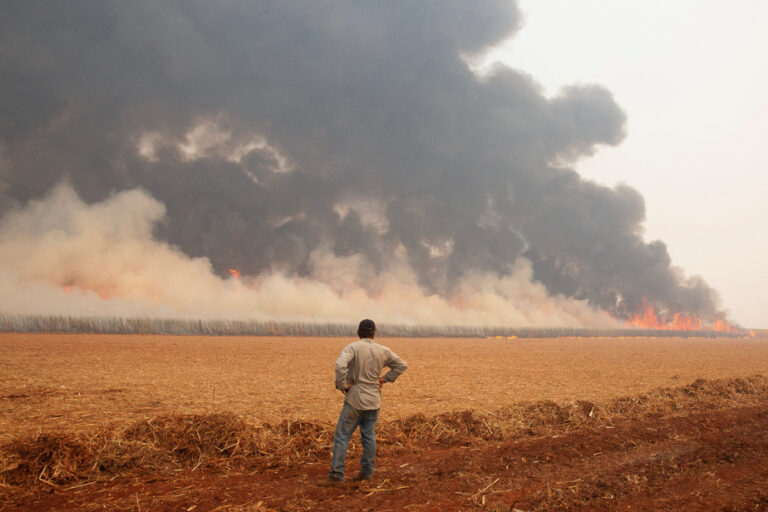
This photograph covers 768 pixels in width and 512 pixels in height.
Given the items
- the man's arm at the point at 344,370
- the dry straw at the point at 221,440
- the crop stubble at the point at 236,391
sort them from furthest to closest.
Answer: the crop stubble at the point at 236,391 → the dry straw at the point at 221,440 → the man's arm at the point at 344,370

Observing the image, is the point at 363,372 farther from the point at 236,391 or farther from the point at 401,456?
the point at 236,391

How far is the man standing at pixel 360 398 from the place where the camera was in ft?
26.7

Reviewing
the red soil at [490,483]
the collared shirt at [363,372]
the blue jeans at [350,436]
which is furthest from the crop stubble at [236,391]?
the collared shirt at [363,372]

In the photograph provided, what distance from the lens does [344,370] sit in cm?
805

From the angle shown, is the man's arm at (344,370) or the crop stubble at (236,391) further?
the crop stubble at (236,391)

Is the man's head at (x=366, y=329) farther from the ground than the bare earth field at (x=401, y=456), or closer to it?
farther from the ground

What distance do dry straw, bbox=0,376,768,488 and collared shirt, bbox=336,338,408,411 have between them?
9.24ft

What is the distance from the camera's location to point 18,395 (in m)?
19.3

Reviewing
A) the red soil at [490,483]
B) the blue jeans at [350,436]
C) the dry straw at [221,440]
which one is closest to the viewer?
the red soil at [490,483]

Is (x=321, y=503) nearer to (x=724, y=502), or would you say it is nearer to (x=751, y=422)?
(x=724, y=502)

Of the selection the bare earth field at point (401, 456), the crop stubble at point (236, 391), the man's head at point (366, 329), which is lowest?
the crop stubble at point (236, 391)

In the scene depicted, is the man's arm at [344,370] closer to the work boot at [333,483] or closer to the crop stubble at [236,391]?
the work boot at [333,483]

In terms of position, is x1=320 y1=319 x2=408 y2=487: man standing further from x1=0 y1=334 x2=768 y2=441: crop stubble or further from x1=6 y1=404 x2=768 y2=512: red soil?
x1=0 y1=334 x2=768 y2=441: crop stubble

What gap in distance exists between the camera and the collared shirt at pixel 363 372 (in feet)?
26.8
